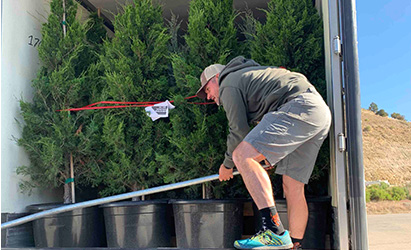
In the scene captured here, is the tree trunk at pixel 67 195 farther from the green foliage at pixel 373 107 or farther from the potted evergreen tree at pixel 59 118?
the green foliage at pixel 373 107

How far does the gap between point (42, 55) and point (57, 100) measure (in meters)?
0.45

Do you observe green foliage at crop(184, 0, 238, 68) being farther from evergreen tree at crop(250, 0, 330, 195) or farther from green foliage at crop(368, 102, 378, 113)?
green foliage at crop(368, 102, 378, 113)

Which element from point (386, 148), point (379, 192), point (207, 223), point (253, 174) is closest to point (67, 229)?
point (207, 223)

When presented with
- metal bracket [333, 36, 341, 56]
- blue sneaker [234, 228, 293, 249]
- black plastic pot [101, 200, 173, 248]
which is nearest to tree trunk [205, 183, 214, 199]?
black plastic pot [101, 200, 173, 248]

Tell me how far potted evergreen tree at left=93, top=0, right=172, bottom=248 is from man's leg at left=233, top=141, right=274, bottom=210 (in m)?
1.19

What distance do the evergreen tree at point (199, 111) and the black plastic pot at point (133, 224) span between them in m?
0.37

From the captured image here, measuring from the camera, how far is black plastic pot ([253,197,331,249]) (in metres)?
2.96

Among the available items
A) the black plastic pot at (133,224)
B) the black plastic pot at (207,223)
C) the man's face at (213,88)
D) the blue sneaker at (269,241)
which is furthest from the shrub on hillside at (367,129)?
the black plastic pot at (133,224)

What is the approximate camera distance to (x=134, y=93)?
11.7 ft

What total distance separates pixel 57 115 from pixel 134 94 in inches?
30.4

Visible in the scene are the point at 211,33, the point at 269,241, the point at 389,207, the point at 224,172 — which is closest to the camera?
the point at 269,241

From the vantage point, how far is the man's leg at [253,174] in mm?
2354

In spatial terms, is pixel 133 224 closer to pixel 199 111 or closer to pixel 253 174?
pixel 199 111

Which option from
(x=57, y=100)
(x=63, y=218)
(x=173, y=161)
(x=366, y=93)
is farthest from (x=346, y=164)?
(x=57, y=100)
